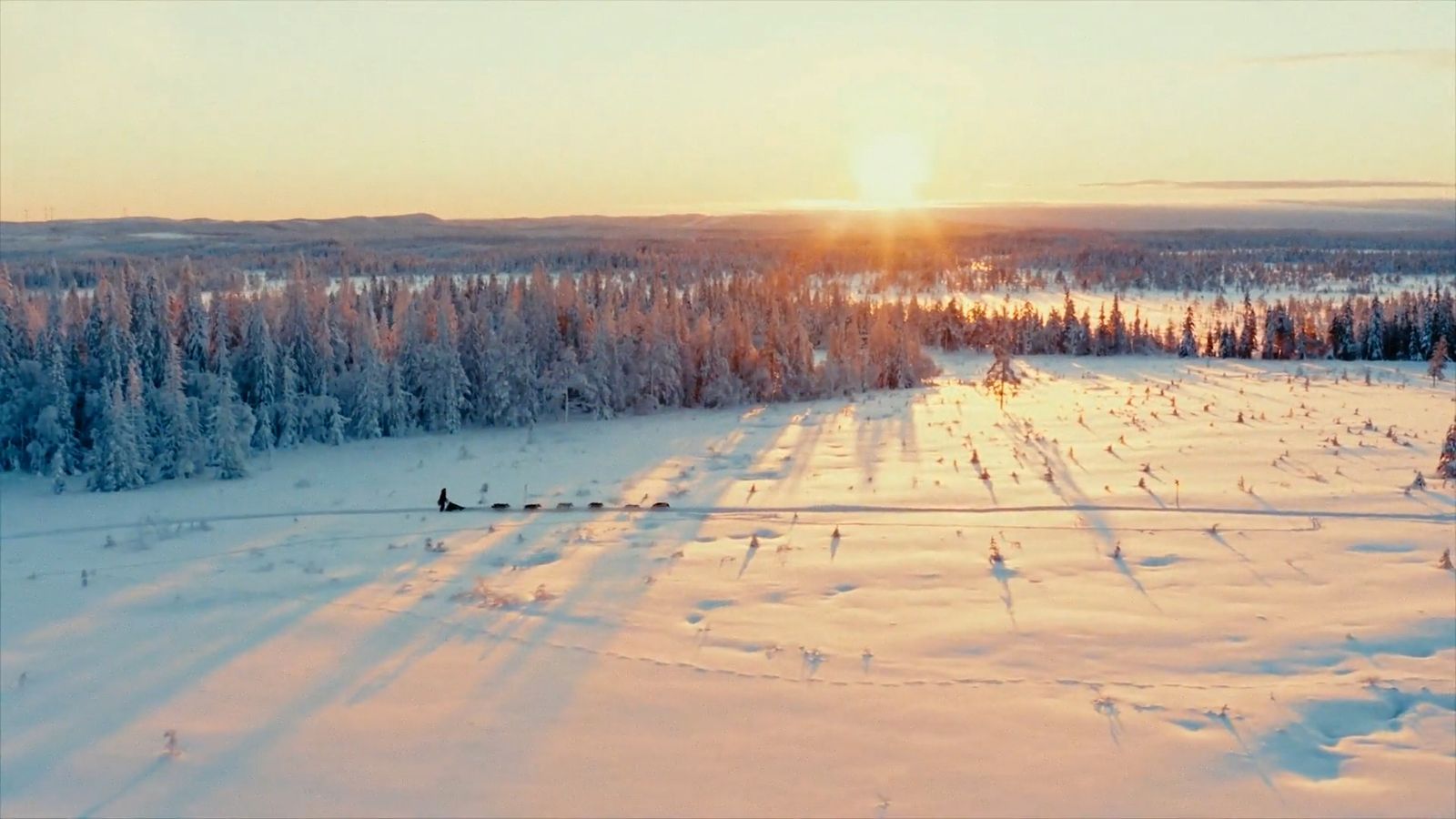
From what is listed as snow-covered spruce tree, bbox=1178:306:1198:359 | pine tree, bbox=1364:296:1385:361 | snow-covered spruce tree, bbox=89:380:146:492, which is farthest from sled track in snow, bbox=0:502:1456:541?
pine tree, bbox=1364:296:1385:361

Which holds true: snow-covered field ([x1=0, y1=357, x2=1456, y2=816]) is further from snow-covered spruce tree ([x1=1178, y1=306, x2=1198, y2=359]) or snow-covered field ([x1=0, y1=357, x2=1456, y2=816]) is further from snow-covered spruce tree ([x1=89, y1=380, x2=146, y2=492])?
snow-covered spruce tree ([x1=1178, y1=306, x2=1198, y2=359])

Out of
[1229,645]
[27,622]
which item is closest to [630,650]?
[1229,645]

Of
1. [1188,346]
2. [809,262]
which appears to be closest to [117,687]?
[1188,346]

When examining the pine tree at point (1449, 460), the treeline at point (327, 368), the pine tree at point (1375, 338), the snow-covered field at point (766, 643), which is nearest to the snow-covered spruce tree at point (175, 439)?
the treeline at point (327, 368)

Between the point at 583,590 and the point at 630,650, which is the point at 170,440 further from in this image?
the point at 630,650

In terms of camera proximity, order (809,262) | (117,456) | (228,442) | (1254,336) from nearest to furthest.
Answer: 1. (117,456)
2. (228,442)
3. (1254,336)
4. (809,262)

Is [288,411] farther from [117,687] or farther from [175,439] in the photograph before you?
[117,687]

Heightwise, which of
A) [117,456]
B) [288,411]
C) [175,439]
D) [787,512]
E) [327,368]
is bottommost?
[787,512]
